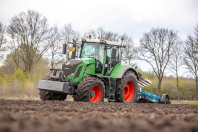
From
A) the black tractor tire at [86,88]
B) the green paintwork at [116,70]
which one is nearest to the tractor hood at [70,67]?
the black tractor tire at [86,88]

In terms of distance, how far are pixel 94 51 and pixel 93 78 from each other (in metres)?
1.42

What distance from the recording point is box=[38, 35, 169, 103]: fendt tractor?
7.23 metres

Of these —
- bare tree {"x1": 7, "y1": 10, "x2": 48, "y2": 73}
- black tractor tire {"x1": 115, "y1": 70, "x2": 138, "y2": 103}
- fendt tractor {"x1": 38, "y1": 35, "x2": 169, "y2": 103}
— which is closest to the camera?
fendt tractor {"x1": 38, "y1": 35, "x2": 169, "y2": 103}

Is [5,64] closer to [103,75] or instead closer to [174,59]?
[103,75]

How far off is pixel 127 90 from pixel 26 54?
12.8 m

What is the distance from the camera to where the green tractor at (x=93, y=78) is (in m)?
7.23

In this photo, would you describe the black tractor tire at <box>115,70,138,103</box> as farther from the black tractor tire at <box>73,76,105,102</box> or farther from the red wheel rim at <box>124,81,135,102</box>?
the black tractor tire at <box>73,76,105,102</box>

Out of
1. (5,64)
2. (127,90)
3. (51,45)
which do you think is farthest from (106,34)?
(127,90)

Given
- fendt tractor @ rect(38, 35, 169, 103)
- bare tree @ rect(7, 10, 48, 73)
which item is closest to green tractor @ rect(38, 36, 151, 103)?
fendt tractor @ rect(38, 35, 169, 103)

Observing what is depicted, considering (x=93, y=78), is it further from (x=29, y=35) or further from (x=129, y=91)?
(x=29, y=35)

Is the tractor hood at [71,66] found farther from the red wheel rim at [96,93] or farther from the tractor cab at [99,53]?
the red wheel rim at [96,93]

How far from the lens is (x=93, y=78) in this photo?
7496 millimetres

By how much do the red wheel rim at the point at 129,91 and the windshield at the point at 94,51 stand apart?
5.84 ft

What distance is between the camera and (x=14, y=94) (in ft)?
43.1
